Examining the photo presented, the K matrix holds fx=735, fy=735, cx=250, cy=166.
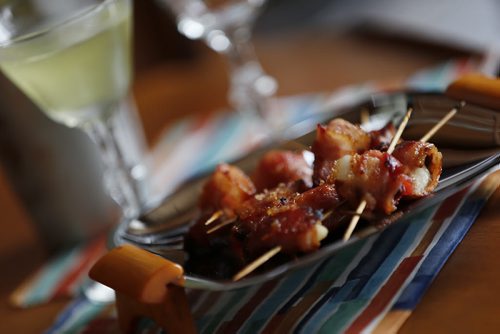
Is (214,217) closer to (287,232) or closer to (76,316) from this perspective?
(287,232)

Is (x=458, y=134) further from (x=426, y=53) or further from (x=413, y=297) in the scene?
(x=426, y=53)

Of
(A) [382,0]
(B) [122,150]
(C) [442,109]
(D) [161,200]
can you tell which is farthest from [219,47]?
(A) [382,0]

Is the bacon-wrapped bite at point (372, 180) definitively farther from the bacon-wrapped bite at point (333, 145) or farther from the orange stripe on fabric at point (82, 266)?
the orange stripe on fabric at point (82, 266)

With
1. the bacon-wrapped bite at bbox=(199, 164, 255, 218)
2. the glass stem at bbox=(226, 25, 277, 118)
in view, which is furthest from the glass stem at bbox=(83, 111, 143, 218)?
the glass stem at bbox=(226, 25, 277, 118)

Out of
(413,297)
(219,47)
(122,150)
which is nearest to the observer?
(413,297)

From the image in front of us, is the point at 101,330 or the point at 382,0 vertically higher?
the point at 382,0

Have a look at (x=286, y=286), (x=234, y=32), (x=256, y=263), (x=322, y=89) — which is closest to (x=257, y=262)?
(x=256, y=263)

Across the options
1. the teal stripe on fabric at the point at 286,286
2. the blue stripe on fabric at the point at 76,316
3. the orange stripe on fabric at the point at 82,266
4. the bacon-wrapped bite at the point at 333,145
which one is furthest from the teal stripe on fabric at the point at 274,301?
the orange stripe on fabric at the point at 82,266
